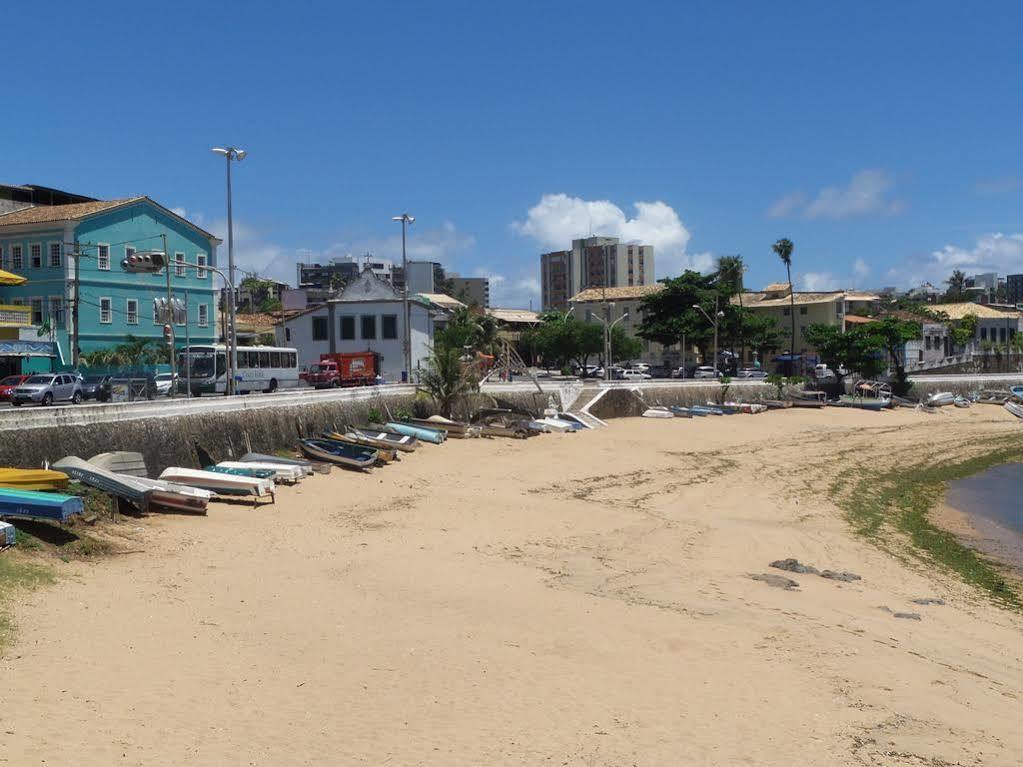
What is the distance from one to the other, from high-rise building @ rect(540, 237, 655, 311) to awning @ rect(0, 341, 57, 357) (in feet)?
453

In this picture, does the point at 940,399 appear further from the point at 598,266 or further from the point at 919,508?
the point at 598,266

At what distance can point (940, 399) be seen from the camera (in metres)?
65.1

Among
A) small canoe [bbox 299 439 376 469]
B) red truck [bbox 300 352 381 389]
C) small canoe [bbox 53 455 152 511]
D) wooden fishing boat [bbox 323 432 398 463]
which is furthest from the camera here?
red truck [bbox 300 352 381 389]

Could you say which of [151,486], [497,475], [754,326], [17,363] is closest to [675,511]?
[497,475]

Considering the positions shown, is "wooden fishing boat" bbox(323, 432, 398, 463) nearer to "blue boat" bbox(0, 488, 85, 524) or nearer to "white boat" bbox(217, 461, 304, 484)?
"white boat" bbox(217, 461, 304, 484)

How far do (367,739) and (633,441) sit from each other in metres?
32.3

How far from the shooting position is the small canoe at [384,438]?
31156mm

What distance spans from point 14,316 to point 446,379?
24492mm

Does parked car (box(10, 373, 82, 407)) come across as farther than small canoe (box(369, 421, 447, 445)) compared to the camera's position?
Yes

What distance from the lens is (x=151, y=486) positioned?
18.2 m

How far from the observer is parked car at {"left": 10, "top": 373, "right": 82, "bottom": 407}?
35.8 metres

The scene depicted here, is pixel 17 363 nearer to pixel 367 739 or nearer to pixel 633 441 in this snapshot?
pixel 633 441

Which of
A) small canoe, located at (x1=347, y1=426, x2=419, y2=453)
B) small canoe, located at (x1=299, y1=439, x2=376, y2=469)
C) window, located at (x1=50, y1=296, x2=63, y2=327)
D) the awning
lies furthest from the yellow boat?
window, located at (x1=50, y1=296, x2=63, y2=327)

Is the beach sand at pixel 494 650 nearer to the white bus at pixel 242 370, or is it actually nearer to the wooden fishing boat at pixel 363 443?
the wooden fishing boat at pixel 363 443
